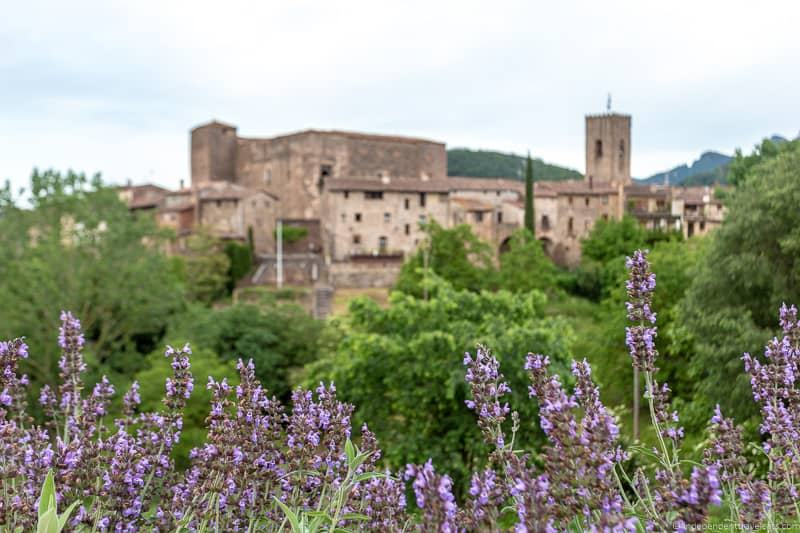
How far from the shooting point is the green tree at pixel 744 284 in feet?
48.4

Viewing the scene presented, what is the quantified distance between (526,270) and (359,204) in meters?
20.4

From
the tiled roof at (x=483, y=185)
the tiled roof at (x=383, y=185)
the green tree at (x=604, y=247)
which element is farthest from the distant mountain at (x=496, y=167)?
the tiled roof at (x=383, y=185)

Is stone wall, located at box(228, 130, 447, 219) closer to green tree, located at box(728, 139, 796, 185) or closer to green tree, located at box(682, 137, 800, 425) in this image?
green tree, located at box(728, 139, 796, 185)

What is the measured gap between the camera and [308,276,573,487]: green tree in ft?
60.7

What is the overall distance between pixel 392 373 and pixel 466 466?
9.74 feet

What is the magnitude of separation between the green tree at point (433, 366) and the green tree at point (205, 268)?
104ft

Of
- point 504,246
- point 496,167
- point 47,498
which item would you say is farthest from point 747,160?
point 496,167

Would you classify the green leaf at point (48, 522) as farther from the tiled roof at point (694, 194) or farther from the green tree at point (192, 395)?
the tiled roof at point (694, 194)

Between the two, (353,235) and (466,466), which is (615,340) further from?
(353,235)

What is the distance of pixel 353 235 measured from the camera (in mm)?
62500

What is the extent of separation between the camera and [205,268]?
53.7 meters

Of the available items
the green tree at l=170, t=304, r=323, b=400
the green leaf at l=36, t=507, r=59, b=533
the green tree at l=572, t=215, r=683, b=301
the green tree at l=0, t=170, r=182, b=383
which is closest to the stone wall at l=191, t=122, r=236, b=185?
the green tree at l=572, t=215, r=683, b=301

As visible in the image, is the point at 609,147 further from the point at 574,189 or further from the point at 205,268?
the point at 205,268

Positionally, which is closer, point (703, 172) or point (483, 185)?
point (703, 172)
